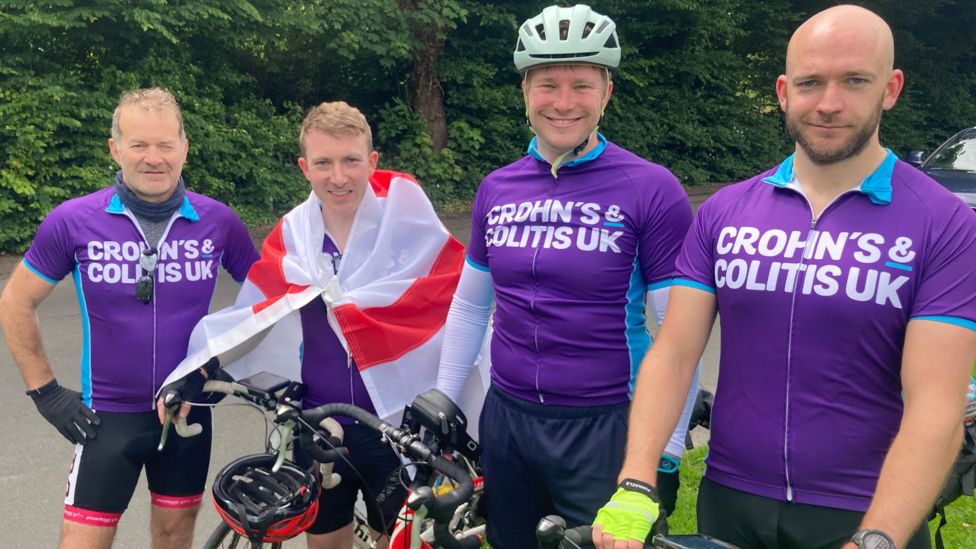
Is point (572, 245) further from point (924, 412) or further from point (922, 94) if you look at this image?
point (922, 94)

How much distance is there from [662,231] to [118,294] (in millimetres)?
2025

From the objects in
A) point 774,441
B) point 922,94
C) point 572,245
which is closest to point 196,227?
point 572,245

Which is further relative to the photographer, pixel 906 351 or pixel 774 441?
pixel 774 441

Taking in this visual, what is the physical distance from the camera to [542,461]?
106 inches

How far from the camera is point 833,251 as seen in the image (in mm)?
2021

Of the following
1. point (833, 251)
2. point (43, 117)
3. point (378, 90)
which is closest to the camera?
point (833, 251)

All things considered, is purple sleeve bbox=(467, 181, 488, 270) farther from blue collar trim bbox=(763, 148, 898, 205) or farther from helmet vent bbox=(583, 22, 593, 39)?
blue collar trim bbox=(763, 148, 898, 205)

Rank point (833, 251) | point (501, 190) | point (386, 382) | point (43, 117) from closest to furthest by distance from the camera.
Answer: point (833, 251)
point (501, 190)
point (386, 382)
point (43, 117)

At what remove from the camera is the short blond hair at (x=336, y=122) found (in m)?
3.15

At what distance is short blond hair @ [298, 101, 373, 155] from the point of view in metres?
3.15

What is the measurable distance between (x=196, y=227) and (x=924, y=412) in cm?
262

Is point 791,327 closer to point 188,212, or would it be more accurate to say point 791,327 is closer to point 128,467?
point 188,212

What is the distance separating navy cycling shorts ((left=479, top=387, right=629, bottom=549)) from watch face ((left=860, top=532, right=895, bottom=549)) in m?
0.95

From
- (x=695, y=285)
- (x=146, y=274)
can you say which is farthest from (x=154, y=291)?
(x=695, y=285)
